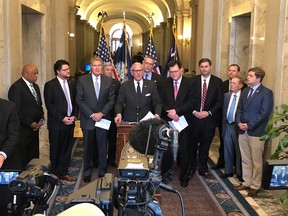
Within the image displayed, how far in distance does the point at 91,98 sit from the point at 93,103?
3.2 inches

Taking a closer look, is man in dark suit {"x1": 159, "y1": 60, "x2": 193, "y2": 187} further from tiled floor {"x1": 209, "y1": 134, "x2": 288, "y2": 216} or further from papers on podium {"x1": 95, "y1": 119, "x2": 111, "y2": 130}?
tiled floor {"x1": 209, "y1": 134, "x2": 288, "y2": 216}

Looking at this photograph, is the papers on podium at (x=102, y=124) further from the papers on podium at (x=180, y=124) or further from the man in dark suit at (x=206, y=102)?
the man in dark suit at (x=206, y=102)

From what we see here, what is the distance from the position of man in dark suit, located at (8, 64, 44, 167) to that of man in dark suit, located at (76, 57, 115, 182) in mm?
633

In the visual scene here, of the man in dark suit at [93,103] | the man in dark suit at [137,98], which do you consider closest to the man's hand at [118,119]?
the man in dark suit at [137,98]

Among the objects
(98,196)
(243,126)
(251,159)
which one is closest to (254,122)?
(243,126)

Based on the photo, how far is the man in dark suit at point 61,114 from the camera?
5934mm

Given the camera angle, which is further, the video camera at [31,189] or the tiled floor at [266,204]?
the tiled floor at [266,204]

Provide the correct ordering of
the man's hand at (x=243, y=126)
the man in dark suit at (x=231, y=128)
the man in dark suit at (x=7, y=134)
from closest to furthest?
the man in dark suit at (x=7, y=134)
the man's hand at (x=243, y=126)
the man in dark suit at (x=231, y=128)

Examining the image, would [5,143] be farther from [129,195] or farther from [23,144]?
[129,195]

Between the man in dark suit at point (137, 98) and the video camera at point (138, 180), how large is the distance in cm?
344

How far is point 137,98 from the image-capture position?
589cm

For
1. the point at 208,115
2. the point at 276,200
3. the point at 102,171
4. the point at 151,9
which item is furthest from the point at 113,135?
the point at 151,9

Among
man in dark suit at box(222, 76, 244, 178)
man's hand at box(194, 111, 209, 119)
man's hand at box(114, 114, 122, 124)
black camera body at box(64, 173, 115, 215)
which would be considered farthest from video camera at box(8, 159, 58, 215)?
man in dark suit at box(222, 76, 244, 178)

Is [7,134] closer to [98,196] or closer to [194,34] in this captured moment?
[98,196]
